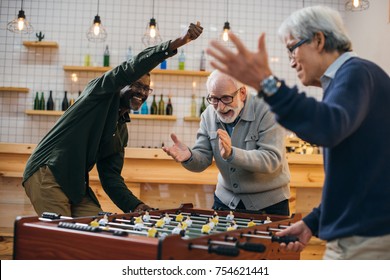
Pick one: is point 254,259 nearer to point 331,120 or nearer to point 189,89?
point 331,120

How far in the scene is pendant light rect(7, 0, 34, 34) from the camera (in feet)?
19.0

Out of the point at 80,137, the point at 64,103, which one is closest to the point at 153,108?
the point at 64,103

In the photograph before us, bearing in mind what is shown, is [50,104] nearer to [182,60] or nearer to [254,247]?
[182,60]

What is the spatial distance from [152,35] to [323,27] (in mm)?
4539

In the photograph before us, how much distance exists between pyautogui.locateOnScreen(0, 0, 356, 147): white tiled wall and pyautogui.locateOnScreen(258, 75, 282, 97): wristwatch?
207 inches

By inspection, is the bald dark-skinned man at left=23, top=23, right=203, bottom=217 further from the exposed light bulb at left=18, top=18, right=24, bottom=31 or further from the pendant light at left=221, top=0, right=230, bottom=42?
the exposed light bulb at left=18, top=18, right=24, bottom=31

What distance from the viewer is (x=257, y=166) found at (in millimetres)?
2771

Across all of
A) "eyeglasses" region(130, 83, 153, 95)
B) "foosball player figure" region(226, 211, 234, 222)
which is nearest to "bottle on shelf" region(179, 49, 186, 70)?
"eyeglasses" region(130, 83, 153, 95)

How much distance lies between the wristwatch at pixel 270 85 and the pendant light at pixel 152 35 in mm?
4802

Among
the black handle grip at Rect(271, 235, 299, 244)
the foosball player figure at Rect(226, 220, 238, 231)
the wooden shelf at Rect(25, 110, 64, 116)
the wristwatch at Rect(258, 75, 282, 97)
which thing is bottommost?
the foosball player figure at Rect(226, 220, 238, 231)

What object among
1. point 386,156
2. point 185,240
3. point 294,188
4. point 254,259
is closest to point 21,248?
point 185,240

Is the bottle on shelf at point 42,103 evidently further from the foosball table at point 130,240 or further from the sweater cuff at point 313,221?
the sweater cuff at point 313,221

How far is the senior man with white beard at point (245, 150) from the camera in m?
2.90

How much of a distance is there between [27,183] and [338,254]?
1.96m
